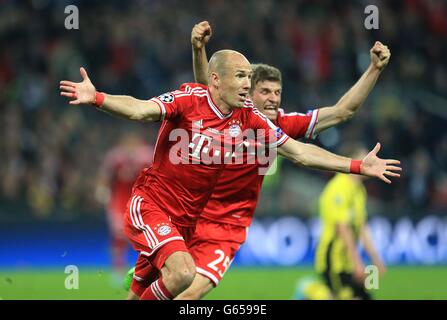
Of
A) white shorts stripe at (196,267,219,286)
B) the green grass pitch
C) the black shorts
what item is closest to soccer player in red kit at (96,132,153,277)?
the green grass pitch

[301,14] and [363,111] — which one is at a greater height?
[301,14]

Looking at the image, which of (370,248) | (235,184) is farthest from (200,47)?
(370,248)

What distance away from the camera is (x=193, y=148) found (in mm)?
7844

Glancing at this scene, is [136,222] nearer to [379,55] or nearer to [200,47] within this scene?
[200,47]

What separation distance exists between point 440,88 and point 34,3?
26.5ft

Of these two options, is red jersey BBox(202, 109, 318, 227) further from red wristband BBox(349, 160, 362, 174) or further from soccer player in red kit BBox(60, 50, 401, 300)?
red wristband BBox(349, 160, 362, 174)

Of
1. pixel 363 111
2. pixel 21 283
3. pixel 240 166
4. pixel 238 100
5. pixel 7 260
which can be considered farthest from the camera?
pixel 363 111

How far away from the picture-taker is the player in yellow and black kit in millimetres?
9992

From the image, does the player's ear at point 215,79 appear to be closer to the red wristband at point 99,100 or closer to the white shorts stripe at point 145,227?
the white shorts stripe at point 145,227

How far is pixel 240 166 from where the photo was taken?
8.42 metres

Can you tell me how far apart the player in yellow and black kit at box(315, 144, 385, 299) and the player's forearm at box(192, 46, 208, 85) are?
Result: 2392 millimetres
